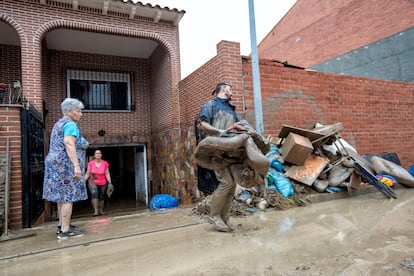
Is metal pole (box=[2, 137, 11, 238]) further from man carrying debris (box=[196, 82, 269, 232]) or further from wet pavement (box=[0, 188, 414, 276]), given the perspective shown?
man carrying debris (box=[196, 82, 269, 232])

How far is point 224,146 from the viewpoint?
279 centimetres

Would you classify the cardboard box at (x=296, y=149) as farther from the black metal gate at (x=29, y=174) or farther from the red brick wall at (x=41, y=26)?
the black metal gate at (x=29, y=174)

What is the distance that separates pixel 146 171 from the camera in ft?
29.7

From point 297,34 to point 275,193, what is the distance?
15756 millimetres

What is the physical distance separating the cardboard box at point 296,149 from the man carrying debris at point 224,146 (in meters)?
1.85

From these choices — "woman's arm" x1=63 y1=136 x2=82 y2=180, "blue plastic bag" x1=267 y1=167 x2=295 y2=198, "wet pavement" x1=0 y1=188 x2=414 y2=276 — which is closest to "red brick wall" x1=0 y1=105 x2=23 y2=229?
"wet pavement" x1=0 y1=188 x2=414 y2=276

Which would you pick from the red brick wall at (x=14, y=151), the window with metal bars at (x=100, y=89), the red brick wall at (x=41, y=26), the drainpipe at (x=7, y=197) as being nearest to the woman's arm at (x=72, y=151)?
the drainpipe at (x=7, y=197)

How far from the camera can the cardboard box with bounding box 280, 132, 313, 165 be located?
4.74 metres

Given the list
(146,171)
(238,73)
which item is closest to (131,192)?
(146,171)

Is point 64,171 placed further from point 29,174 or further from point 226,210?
point 226,210

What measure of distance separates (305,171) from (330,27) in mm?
13126

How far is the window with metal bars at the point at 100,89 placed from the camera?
337 inches

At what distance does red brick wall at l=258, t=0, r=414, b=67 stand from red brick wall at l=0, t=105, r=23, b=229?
13.3 meters

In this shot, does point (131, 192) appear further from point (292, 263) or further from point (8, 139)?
point (292, 263)
